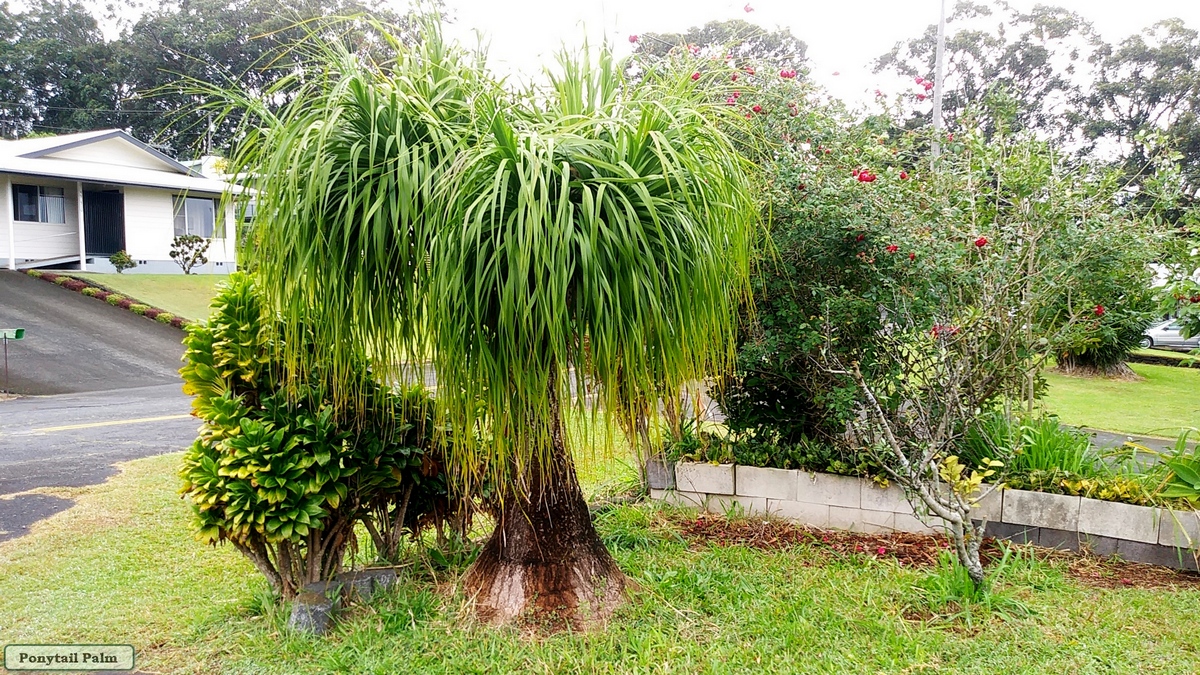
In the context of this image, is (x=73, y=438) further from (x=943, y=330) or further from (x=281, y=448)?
(x=943, y=330)

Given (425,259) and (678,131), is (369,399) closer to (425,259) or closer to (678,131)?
(425,259)

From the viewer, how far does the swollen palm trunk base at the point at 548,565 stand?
3297 millimetres

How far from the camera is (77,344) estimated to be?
14766 mm

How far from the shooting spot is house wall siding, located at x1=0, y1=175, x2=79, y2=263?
19891mm

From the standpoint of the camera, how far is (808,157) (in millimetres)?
4027

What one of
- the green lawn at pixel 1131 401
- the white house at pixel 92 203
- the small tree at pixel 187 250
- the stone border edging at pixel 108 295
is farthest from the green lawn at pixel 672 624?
the small tree at pixel 187 250

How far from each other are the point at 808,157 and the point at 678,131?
1.43 meters

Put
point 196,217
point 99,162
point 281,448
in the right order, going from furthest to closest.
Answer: point 196,217, point 99,162, point 281,448

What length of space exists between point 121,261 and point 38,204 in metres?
2.48

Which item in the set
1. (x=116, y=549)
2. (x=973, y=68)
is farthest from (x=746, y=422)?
(x=973, y=68)

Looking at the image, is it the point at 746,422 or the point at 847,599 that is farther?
the point at 746,422

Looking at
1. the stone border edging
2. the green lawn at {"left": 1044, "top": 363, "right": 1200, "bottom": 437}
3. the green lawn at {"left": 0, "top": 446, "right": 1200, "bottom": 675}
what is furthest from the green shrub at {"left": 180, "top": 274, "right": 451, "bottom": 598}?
the stone border edging

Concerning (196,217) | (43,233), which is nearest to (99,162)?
(43,233)

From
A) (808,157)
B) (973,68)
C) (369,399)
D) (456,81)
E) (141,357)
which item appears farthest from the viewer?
(973,68)
